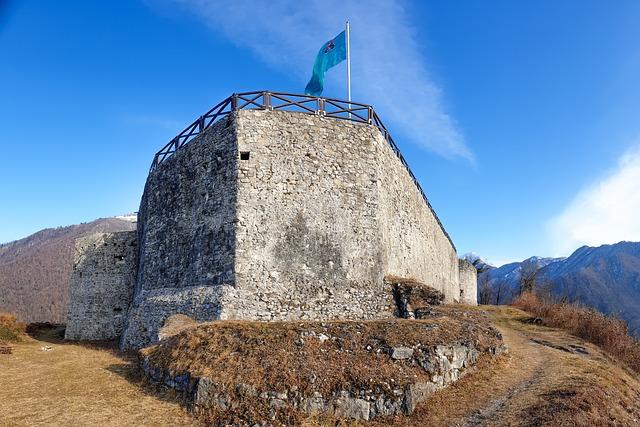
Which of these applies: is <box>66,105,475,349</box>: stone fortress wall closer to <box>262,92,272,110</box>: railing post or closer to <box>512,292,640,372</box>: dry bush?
<box>262,92,272,110</box>: railing post

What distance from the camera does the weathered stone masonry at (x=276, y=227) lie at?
54.1ft

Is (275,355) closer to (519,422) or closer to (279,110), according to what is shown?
(519,422)

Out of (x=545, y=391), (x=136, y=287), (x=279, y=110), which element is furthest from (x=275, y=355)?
(x=136, y=287)

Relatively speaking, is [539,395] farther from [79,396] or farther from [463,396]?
[79,396]

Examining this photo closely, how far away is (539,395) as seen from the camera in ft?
34.3

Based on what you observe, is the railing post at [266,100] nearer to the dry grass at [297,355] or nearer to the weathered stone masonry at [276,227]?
the weathered stone masonry at [276,227]

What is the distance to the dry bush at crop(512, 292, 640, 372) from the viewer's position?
1714cm

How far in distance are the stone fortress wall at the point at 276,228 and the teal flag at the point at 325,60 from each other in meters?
3.91

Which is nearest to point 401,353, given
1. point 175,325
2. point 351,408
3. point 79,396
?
point 351,408

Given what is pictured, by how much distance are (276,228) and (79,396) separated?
8420 mm

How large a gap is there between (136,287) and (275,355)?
575 inches

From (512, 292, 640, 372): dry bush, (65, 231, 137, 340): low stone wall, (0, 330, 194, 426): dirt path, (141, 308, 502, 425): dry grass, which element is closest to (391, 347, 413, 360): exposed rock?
(141, 308, 502, 425): dry grass

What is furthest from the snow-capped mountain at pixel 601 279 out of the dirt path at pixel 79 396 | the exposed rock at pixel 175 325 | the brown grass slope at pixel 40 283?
the brown grass slope at pixel 40 283

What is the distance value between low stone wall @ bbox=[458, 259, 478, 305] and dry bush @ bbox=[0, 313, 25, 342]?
126 feet
